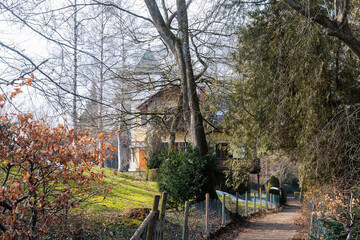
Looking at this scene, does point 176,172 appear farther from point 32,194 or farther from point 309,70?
point 32,194

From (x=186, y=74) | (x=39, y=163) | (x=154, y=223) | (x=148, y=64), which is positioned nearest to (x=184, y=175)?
(x=186, y=74)

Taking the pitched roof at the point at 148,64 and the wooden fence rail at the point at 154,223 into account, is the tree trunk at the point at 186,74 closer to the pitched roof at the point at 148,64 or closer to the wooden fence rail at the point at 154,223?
the pitched roof at the point at 148,64

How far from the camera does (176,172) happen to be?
512 inches

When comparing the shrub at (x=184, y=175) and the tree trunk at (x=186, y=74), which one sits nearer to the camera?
the shrub at (x=184, y=175)

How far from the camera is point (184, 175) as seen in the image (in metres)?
12.9

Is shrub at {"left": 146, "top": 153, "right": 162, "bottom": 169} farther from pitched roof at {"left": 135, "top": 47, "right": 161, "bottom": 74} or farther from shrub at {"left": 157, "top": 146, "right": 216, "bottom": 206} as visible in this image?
shrub at {"left": 157, "top": 146, "right": 216, "bottom": 206}

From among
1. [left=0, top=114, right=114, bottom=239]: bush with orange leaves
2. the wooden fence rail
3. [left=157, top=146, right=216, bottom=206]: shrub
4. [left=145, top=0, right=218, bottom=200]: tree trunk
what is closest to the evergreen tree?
[left=157, top=146, right=216, bottom=206]: shrub

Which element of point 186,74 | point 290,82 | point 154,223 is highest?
point 186,74

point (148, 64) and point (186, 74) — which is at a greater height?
point (148, 64)

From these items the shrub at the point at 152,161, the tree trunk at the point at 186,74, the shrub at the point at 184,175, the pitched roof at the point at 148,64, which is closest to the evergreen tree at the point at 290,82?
the shrub at the point at 184,175

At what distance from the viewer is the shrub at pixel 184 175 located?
41.9ft

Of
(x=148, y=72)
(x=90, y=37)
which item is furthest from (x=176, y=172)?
(x=90, y=37)

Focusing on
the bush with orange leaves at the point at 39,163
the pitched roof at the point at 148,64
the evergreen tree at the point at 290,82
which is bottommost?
the bush with orange leaves at the point at 39,163

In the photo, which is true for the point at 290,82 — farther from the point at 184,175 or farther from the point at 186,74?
the point at 184,175
